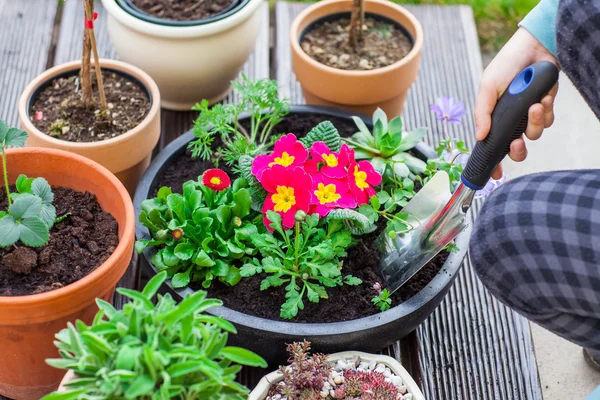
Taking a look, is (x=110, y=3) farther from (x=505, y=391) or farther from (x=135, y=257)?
(x=505, y=391)

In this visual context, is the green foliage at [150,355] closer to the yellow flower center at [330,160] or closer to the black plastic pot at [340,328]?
the black plastic pot at [340,328]

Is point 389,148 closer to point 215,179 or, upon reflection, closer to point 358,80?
point 358,80

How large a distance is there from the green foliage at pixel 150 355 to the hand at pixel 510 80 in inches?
20.7

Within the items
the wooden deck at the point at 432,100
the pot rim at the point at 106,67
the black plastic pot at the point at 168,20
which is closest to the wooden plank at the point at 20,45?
the wooden deck at the point at 432,100

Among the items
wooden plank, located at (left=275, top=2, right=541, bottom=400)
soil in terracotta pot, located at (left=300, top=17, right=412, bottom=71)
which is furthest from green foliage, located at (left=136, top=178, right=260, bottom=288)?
soil in terracotta pot, located at (left=300, top=17, right=412, bottom=71)

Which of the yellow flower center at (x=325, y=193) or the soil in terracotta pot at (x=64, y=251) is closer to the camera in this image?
the soil in terracotta pot at (x=64, y=251)

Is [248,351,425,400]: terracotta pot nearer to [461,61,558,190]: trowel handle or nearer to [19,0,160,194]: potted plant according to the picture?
[461,61,558,190]: trowel handle

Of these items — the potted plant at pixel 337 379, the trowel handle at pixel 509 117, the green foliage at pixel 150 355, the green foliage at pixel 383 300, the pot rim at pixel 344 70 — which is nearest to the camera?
the green foliage at pixel 150 355

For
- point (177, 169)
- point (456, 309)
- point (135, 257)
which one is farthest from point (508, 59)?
point (135, 257)

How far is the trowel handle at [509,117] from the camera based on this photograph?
1.05 m

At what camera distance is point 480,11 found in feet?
7.74

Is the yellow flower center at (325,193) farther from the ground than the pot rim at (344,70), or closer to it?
closer to it

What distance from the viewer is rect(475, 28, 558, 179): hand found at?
1145mm

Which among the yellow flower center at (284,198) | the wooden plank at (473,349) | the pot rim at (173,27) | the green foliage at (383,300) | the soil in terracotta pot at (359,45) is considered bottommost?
the wooden plank at (473,349)
